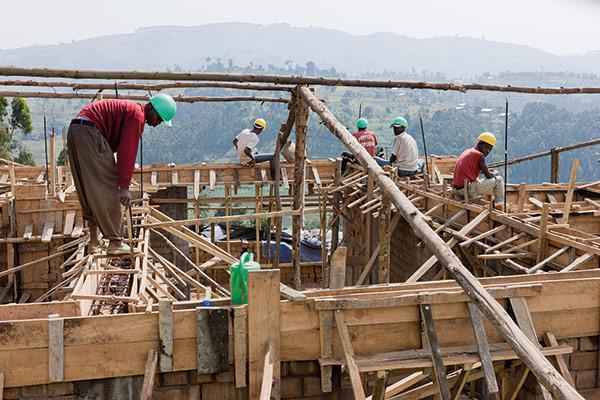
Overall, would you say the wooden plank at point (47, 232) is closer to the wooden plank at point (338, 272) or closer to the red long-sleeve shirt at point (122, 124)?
the red long-sleeve shirt at point (122, 124)

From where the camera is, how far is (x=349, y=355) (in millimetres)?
5238

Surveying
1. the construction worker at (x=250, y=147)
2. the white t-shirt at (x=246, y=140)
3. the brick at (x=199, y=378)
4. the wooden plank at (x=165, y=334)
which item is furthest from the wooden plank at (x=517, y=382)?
the white t-shirt at (x=246, y=140)

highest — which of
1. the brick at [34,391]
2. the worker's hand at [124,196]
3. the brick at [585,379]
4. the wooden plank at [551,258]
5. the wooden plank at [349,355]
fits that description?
the worker's hand at [124,196]

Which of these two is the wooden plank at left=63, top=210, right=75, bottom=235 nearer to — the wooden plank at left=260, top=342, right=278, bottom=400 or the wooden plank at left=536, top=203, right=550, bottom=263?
the wooden plank at left=260, top=342, right=278, bottom=400

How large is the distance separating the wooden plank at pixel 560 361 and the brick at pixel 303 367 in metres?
2.16

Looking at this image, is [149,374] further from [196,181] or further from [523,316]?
[196,181]

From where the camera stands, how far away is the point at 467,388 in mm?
9258

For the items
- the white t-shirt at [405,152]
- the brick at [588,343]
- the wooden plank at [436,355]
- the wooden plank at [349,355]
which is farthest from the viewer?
the white t-shirt at [405,152]

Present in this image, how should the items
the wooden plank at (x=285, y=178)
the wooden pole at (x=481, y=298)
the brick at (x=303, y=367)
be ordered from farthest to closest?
the wooden plank at (x=285, y=178), the brick at (x=303, y=367), the wooden pole at (x=481, y=298)

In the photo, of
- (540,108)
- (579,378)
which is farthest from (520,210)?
(540,108)

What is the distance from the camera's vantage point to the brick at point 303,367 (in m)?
5.71

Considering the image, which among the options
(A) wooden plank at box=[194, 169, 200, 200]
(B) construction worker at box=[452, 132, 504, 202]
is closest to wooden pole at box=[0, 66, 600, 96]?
(B) construction worker at box=[452, 132, 504, 202]

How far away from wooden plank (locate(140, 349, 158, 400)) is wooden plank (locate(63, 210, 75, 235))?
234 inches

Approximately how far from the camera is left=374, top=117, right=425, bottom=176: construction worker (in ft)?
43.5
